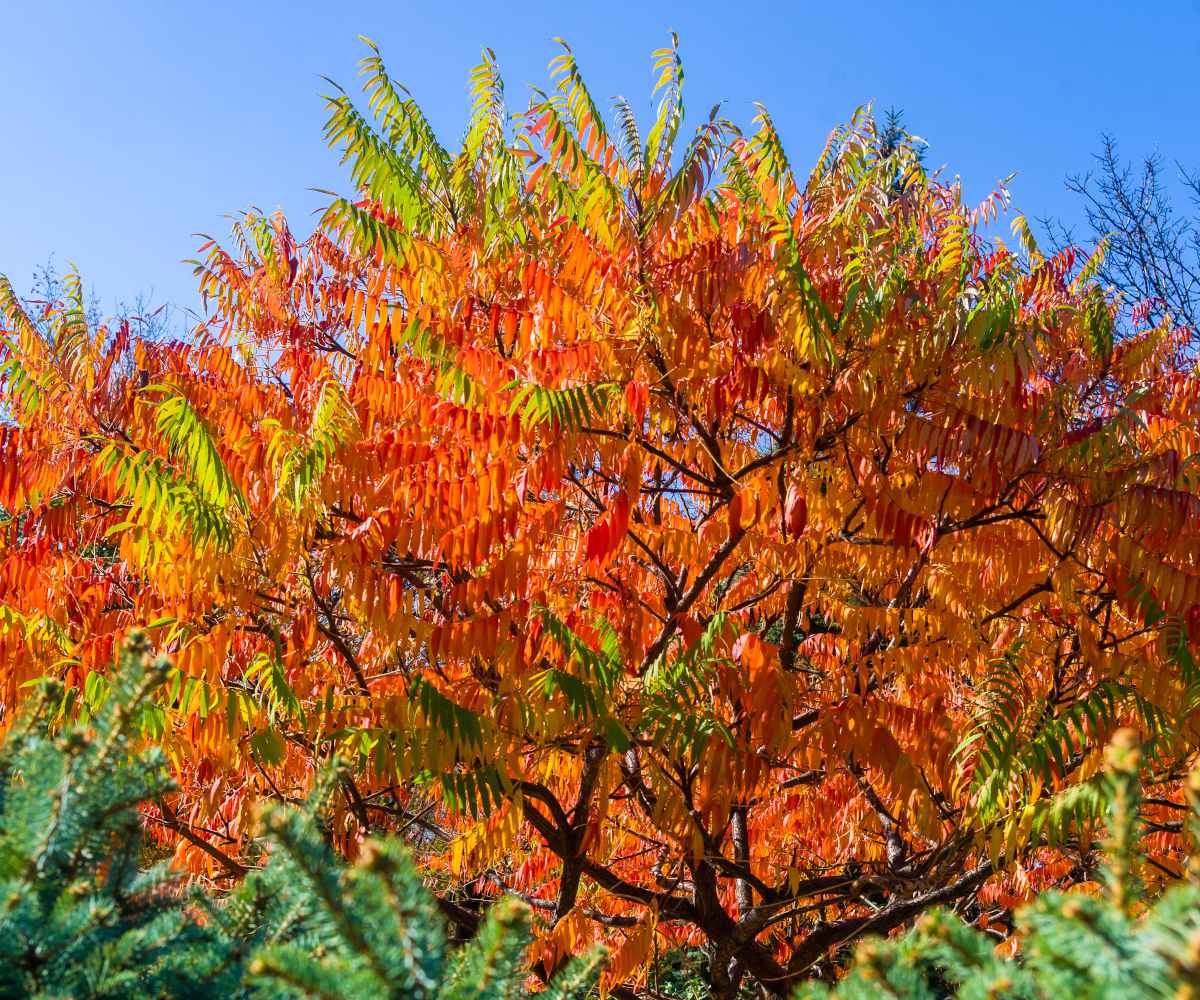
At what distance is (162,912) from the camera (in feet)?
5.35

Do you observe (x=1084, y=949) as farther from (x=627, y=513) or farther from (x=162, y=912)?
(x=627, y=513)

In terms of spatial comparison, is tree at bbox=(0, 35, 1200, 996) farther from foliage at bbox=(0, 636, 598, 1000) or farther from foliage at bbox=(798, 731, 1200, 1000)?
foliage at bbox=(798, 731, 1200, 1000)

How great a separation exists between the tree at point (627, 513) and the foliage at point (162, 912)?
2164mm

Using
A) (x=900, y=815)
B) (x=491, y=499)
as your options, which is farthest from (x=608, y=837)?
(x=491, y=499)

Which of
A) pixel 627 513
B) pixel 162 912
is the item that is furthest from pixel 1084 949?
pixel 627 513

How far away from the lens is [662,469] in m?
5.52

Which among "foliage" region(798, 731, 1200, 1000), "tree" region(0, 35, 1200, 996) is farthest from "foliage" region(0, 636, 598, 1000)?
"tree" region(0, 35, 1200, 996)

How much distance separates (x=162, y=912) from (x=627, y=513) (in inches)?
116

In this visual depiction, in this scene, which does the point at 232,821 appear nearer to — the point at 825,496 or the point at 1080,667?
the point at 825,496

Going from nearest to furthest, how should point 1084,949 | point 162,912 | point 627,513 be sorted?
point 1084,949 < point 162,912 < point 627,513

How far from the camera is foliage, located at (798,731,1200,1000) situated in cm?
108

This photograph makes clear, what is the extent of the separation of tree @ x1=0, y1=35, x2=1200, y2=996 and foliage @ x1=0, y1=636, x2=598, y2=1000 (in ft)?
7.10

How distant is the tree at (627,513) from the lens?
165 inches

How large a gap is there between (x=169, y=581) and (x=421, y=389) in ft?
4.72
